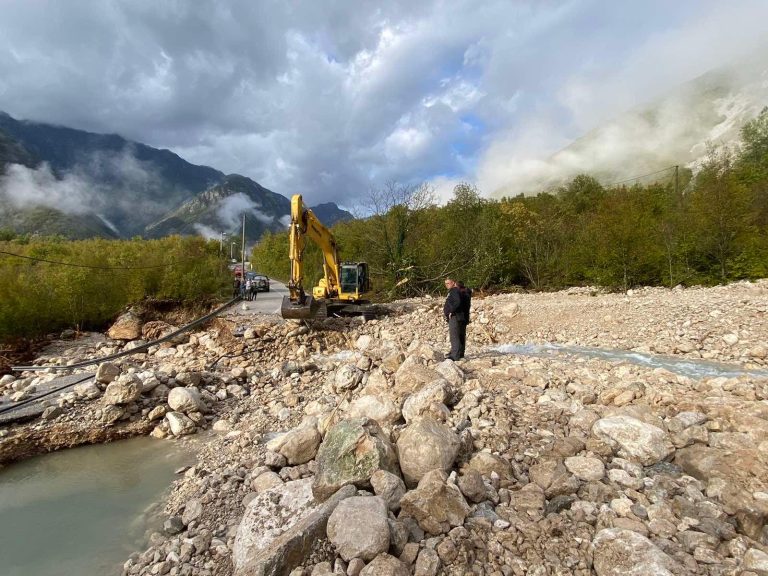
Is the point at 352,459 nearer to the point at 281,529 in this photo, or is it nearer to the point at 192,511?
the point at 281,529

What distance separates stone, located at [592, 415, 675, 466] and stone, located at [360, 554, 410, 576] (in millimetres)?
2498

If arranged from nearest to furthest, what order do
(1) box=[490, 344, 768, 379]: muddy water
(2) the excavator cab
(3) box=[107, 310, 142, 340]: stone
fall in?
(1) box=[490, 344, 768, 379]: muddy water
(3) box=[107, 310, 142, 340]: stone
(2) the excavator cab

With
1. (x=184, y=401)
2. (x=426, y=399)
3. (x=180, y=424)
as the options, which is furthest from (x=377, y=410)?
(x=184, y=401)

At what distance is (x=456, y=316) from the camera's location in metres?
7.11

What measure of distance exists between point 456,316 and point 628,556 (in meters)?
4.78

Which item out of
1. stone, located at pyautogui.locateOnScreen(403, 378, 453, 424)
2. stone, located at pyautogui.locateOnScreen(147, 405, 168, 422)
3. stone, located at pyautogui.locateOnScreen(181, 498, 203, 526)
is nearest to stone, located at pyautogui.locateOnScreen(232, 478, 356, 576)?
stone, located at pyautogui.locateOnScreen(181, 498, 203, 526)

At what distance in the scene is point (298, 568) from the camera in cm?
267

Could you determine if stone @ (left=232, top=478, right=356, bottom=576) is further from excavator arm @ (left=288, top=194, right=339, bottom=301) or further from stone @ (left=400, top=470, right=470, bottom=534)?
excavator arm @ (left=288, top=194, right=339, bottom=301)

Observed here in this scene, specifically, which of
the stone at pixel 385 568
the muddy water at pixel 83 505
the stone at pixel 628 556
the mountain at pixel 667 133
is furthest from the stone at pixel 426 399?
the mountain at pixel 667 133

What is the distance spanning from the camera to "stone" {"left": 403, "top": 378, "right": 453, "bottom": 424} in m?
4.76

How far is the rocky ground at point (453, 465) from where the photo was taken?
2689 millimetres

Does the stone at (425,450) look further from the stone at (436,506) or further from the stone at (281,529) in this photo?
the stone at (281,529)

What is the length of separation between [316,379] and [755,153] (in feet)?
136

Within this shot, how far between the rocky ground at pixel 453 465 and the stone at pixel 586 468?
0.05 ft
